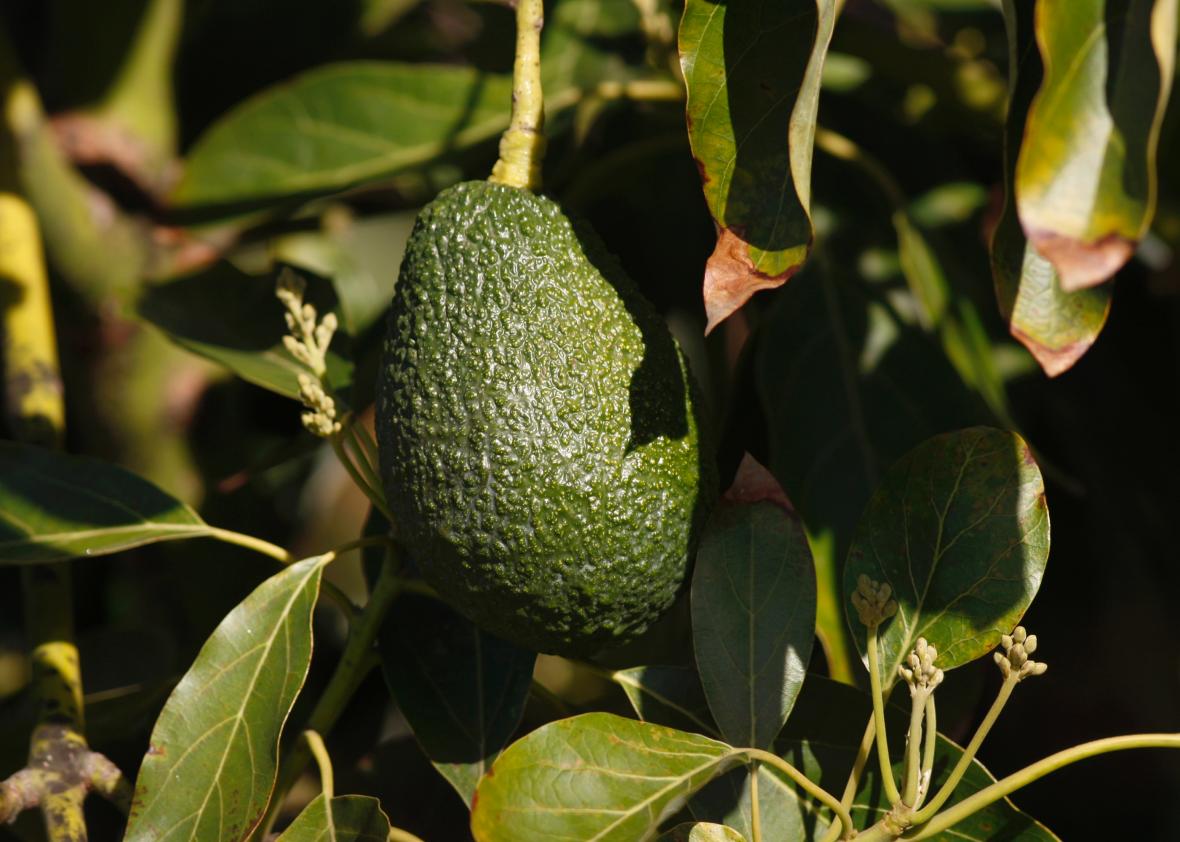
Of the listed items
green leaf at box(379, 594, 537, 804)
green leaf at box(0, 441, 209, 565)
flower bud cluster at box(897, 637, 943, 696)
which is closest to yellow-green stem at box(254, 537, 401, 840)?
green leaf at box(379, 594, 537, 804)

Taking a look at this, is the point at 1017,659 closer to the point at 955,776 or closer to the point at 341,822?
the point at 955,776

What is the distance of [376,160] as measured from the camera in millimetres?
1369

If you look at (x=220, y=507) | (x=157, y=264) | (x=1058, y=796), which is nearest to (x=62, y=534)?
(x=220, y=507)

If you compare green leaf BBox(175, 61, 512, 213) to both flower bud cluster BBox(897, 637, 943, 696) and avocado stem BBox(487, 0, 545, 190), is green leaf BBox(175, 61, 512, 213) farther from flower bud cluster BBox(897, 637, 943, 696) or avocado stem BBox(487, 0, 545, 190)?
flower bud cluster BBox(897, 637, 943, 696)

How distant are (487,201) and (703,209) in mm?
728

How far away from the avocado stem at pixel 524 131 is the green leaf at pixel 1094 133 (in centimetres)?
37

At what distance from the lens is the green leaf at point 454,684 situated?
0.95m

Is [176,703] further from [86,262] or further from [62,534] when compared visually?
[86,262]

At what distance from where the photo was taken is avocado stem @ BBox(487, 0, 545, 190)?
908 millimetres

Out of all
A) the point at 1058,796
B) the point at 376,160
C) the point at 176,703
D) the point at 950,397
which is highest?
the point at 376,160

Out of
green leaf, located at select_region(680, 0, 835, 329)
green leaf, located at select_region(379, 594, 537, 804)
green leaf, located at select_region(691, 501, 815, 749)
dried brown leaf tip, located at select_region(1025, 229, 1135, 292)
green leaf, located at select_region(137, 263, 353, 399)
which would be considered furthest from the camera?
green leaf, located at select_region(137, 263, 353, 399)

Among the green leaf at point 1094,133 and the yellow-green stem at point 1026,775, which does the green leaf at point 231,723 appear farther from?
the green leaf at point 1094,133

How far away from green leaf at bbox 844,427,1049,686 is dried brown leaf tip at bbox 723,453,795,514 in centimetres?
6

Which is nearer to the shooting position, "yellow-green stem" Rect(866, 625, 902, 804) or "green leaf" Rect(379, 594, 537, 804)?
"yellow-green stem" Rect(866, 625, 902, 804)
